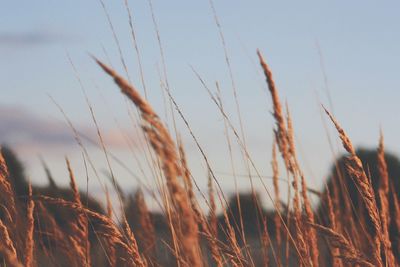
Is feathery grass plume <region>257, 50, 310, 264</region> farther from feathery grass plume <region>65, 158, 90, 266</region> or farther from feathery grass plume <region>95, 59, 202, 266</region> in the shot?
feathery grass plume <region>95, 59, 202, 266</region>

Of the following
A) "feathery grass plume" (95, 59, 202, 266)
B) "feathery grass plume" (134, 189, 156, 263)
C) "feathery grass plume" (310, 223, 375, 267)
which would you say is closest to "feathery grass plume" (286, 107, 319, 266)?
"feathery grass plume" (310, 223, 375, 267)

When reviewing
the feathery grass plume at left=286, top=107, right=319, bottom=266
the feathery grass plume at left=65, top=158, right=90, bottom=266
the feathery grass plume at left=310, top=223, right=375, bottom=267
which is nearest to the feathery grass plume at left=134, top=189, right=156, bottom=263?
the feathery grass plume at left=65, top=158, right=90, bottom=266

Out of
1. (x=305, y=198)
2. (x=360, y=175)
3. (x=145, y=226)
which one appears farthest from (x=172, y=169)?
(x=145, y=226)

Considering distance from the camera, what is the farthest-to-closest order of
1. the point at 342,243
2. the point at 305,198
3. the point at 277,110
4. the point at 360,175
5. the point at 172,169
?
the point at 305,198 → the point at 277,110 → the point at 360,175 → the point at 342,243 → the point at 172,169

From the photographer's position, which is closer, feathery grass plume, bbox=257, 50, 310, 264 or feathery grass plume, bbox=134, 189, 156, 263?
feathery grass plume, bbox=257, 50, 310, 264

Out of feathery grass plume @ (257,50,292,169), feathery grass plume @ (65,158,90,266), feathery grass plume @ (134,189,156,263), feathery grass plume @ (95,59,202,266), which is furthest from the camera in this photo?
feathery grass plume @ (134,189,156,263)

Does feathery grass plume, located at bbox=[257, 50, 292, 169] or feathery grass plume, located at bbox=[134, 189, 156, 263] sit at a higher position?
feathery grass plume, located at bbox=[257, 50, 292, 169]

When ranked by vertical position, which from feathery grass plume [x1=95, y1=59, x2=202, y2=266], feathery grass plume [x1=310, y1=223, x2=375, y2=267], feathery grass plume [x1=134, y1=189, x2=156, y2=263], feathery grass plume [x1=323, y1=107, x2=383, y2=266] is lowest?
feathery grass plume [x1=134, y1=189, x2=156, y2=263]

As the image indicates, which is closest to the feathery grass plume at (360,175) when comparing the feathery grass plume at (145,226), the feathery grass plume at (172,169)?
the feathery grass plume at (172,169)

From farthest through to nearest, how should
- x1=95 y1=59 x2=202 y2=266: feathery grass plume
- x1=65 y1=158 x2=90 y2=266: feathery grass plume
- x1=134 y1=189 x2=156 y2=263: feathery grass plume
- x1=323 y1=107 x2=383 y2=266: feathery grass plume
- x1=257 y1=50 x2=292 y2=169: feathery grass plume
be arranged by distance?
x1=134 y1=189 x2=156 y2=263: feathery grass plume, x1=65 y1=158 x2=90 y2=266: feathery grass plume, x1=257 y1=50 x2=292 y2=169: feathery grass plume, x1=323 y1=107 x2=383 y2=266: feathery grass plume, x1=95 y1=59 x2=202 y2=266: feathery grass plume

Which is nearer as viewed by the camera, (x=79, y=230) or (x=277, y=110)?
(x=277, y=110)

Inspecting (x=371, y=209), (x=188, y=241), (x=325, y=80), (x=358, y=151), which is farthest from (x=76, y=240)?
(x=358, y=151)

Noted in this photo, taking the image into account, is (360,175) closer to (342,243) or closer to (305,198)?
(342,243)

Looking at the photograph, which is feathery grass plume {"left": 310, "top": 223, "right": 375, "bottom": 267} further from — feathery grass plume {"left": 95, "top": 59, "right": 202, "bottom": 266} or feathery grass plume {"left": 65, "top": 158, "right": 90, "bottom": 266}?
feathery grass plume {"left": 65, "top": 158, "right": 90, "bottom": 266}
